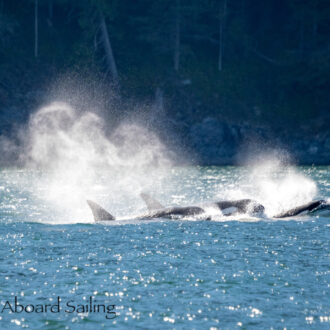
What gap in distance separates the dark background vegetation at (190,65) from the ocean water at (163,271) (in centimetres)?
4715

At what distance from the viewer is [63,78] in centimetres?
8769

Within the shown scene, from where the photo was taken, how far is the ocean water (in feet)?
56.1

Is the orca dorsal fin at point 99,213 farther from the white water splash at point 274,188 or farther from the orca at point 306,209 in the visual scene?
the orca at point 306,209

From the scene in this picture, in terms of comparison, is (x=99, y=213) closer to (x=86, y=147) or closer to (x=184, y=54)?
(x=86, y=147)

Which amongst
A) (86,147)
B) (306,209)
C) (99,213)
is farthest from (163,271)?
(86,147)

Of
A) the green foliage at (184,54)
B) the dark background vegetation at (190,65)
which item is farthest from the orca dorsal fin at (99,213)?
the green foliage at (184,54)

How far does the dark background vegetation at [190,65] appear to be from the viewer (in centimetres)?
8538

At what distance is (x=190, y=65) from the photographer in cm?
9381

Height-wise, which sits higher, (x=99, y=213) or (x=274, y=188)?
(x=274, y=188)

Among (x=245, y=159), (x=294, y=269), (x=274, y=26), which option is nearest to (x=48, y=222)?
(x=294, y=269)

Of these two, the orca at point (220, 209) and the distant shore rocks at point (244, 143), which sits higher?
the distant shore rocks at point (244, 143)

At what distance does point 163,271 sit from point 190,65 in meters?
73.7

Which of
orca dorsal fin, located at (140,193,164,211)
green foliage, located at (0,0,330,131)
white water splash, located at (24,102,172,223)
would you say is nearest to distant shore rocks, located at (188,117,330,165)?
green foliage, located at (0,0,330,131)

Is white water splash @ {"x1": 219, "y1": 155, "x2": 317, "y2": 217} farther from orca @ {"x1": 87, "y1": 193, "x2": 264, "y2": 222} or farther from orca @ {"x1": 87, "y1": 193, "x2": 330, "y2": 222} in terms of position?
orca @ {"x1": 87, "y1": 193, "x2": 264, "y2": 222}
